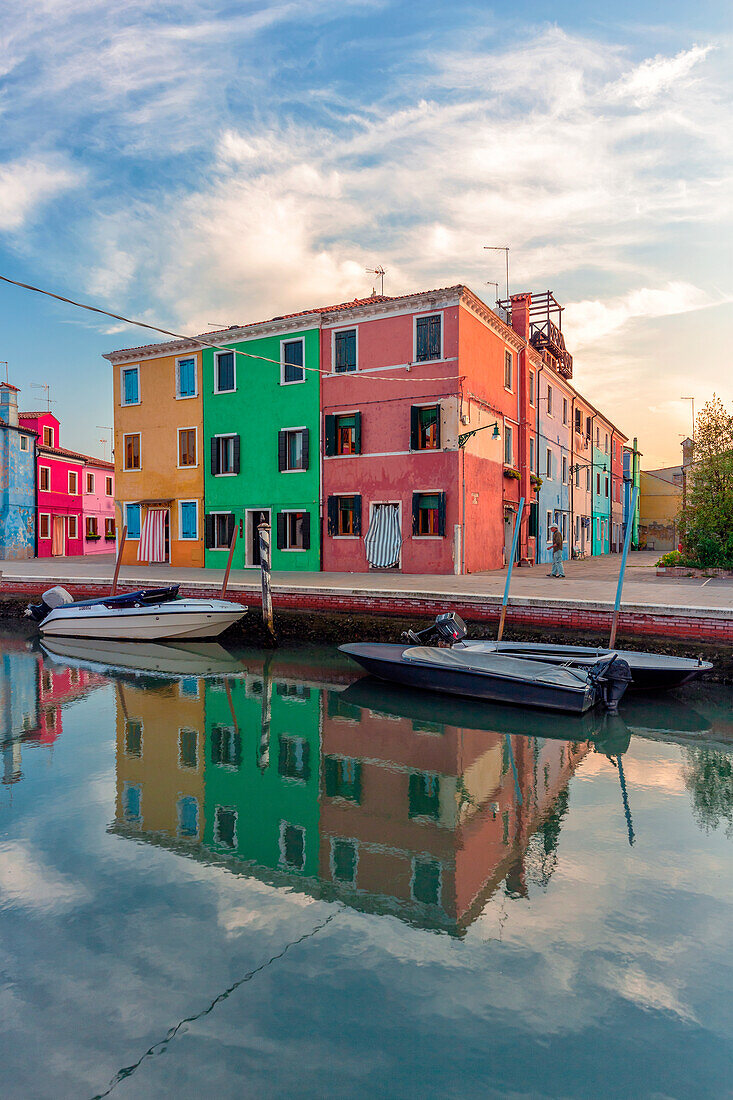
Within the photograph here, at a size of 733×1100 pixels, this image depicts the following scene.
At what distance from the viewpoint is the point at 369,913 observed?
4.23 metres

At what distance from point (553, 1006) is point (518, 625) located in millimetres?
8614

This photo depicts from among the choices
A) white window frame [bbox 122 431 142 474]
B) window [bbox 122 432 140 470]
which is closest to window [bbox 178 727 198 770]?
white window frame [bbox 122 431 142 474]

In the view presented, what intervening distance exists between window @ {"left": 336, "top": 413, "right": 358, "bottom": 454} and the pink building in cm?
2073

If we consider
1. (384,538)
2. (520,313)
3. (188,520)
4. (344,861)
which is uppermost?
(520,313)

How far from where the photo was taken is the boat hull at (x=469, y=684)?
863cm

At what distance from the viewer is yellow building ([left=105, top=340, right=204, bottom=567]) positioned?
22859 mm

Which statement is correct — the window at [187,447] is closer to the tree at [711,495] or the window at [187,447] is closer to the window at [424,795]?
the tree at [711,495]

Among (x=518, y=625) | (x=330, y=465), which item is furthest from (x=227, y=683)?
(x=330, y=465)

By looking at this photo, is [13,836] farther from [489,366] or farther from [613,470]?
[613,470]

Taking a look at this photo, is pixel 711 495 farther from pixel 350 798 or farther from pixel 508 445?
pixel 350 798

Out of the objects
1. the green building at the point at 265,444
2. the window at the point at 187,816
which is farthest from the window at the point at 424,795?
the green building at the point at 265,444

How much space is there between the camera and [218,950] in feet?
12.6

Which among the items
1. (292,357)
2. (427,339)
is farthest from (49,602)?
(427,339)

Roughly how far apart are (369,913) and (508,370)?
2034 cm
